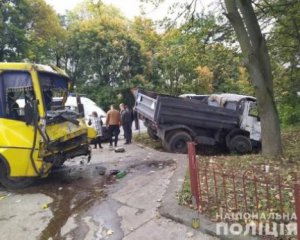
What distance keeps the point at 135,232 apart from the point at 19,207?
270 cm

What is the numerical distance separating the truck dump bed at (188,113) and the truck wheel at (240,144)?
0.42 m

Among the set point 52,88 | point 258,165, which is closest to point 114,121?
point 52,88

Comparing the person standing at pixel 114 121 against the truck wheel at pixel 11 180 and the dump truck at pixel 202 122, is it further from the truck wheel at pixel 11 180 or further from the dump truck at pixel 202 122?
the truck wheel at pixel 11 180

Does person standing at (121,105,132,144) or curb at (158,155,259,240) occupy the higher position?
person standing at (121,105,132,144)

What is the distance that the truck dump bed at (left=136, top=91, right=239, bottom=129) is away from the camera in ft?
40.7

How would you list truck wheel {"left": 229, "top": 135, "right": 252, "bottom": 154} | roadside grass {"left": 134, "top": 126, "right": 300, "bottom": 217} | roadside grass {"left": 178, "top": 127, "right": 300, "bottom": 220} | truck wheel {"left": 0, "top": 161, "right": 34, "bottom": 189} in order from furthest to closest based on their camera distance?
truck wheel {"left": 229, "top": 135, "right": 252, "bottom": 154}
truck wheel {"left": 0, "top": 161, "right": 34, "bottom": 189}
roadside grass {"left": 134, "top": 126, "right": 300, "bottom": 217}
roadside grass {"left": 178, "top": 127, "right": 300, "bottom": 220}

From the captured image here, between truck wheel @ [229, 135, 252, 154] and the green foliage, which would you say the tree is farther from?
truck wheel @ [229, 135, 252, 154]

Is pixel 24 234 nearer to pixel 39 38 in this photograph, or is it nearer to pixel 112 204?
pixel 112 204

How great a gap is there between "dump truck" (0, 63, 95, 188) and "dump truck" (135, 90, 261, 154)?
4.27 m

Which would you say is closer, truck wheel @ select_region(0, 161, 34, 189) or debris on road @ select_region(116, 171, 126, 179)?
truck wheel @ select_region(0, 161, 34, 189)

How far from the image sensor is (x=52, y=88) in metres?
9.24

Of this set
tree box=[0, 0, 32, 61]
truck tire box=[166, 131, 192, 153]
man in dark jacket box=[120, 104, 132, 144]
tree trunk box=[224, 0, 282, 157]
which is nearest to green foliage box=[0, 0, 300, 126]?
tree box=[0, 0, 32, 61]

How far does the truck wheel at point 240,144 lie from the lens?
13.3m

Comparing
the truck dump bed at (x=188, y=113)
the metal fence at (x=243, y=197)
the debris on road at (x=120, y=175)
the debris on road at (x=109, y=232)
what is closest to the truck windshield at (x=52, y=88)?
the debris on road at (x=120, y=175)
